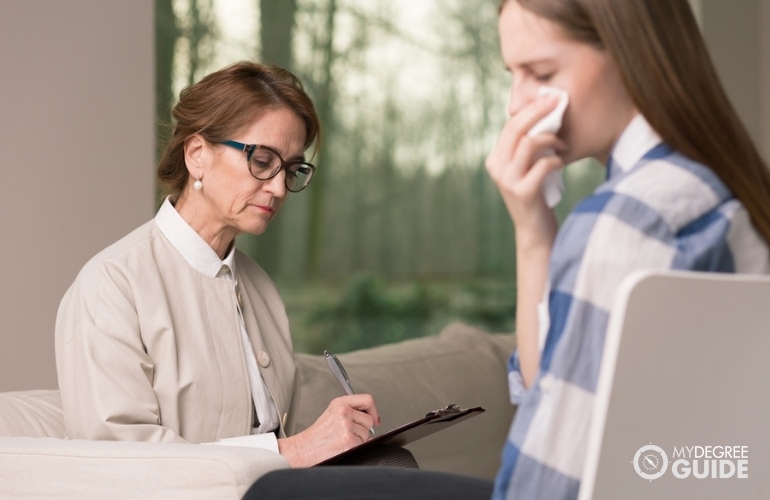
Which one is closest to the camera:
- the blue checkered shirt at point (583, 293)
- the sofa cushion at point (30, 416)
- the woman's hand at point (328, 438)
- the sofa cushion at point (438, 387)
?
the blue checkered shirt at point (583, 293)

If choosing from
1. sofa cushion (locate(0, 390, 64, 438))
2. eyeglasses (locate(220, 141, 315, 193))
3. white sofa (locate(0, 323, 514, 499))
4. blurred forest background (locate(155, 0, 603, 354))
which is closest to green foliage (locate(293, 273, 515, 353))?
blurred forest background (locate(155, 0, 603, 354))

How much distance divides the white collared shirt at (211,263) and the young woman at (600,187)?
1049 millimetres

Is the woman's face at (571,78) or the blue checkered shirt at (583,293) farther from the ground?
the woman's face at (571,78)

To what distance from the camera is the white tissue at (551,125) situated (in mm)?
1070

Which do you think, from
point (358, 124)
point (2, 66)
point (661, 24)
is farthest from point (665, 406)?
point (358, 124)

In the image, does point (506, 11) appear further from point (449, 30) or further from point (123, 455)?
point (449, 30)

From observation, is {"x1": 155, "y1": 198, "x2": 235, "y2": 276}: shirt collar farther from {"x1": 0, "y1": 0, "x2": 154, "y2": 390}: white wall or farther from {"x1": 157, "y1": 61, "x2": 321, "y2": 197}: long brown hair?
{"x1": 0, "y1": 0, "x2": 154, "y2": 390}: white wall

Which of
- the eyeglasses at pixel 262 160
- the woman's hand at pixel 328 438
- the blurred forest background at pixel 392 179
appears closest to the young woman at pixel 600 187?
the woman's hand at pixel 328 438

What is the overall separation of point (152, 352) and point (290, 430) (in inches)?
18.1

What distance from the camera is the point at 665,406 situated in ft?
3.36

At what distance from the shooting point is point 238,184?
2098 millimetres

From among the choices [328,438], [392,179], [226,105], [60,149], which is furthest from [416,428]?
[392,179]

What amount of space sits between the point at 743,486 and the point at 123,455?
940 millimetres

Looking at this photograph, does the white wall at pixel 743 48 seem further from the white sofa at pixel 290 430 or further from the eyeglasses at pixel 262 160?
the eyeglasses at pixel 262 160
